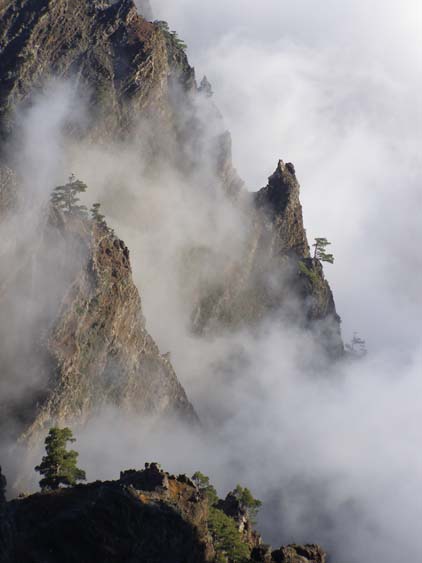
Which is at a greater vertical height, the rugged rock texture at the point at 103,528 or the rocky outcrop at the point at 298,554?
the rocky outcrop at the point at 298,554

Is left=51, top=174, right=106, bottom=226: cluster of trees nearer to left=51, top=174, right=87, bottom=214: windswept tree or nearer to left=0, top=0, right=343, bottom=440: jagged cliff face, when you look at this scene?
left=51, top=174, right=87, bottom=214: windswept tree

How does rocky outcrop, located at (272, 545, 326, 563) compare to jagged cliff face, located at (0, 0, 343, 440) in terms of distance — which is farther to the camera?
jagged cliff face, located at (0, 0, 343, 440)

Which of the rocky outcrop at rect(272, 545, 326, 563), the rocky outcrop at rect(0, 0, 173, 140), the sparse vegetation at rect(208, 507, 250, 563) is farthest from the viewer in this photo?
the rocky outcrop at rect(0, 0, 173, 140)

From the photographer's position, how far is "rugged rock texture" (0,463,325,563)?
72.6 meters

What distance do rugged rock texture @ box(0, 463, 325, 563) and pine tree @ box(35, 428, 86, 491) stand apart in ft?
48.3

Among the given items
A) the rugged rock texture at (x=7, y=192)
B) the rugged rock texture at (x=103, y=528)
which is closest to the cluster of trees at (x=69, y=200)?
the rugged rock texture at (x=7, y=192)

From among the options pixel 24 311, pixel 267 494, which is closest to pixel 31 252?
pixel 24 311

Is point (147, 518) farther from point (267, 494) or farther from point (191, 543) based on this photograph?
point (267, 494)

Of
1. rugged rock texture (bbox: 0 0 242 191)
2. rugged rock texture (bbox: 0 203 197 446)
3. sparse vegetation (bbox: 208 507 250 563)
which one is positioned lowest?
sparse vegetation (bbox: 208 507 250 563)

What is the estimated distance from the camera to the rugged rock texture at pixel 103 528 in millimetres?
72562

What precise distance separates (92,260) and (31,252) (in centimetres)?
1033

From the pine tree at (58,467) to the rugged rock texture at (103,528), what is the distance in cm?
1471

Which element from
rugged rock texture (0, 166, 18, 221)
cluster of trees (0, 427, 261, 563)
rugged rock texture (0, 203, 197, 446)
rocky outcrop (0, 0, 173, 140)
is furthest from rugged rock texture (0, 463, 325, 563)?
rocky outcrop (0, 0, 173, 140)

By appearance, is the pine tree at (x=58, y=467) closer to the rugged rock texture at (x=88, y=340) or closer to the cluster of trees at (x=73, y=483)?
the cluster of trees at (x=73, y=483)
